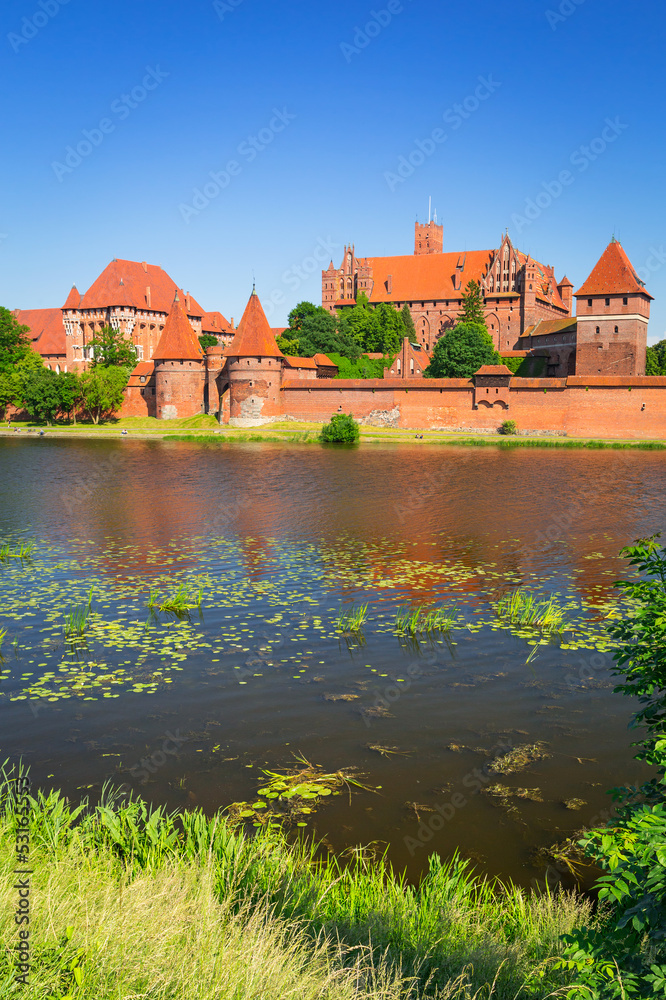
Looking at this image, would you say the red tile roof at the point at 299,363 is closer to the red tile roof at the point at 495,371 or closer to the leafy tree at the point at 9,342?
the red tile roof at the point at 495,371

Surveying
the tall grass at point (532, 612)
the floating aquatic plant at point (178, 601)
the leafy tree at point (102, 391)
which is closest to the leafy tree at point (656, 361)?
the leafy tree at point (102, 391)

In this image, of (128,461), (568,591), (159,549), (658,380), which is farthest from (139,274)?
(568,591)

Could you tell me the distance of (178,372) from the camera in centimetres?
5316

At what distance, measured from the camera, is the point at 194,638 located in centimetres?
849

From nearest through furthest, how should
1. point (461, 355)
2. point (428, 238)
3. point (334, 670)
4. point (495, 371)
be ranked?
1. point (334, 670)
2. point (495, 371)
3. point (461, 355)
4. point (428, 238)

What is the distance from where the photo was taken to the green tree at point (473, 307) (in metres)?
63.7

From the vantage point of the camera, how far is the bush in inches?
1625

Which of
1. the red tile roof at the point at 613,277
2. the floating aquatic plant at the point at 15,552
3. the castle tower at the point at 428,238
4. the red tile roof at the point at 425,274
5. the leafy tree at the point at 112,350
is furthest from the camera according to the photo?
the castle tower at the point at 428,238

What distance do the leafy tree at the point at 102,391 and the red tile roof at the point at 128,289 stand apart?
1277 centimetres

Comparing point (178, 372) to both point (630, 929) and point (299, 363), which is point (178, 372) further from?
point (630, 929)

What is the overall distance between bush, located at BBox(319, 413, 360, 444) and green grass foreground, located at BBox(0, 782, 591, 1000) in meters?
37.2

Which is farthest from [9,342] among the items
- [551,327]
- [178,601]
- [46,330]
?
[178,601]

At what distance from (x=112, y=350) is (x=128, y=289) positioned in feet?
27.9

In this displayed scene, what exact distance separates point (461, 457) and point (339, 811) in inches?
1145
